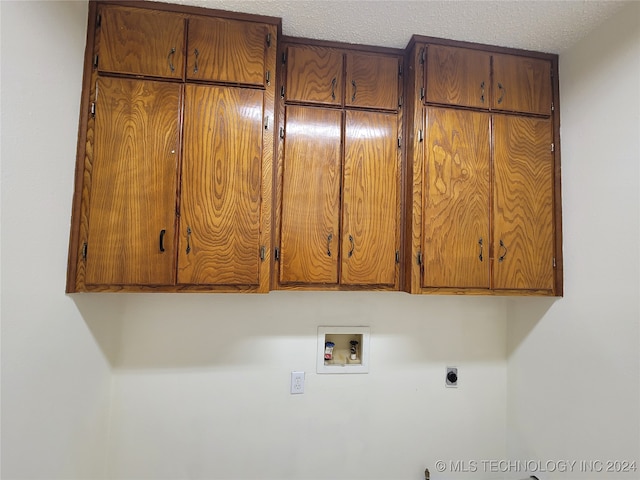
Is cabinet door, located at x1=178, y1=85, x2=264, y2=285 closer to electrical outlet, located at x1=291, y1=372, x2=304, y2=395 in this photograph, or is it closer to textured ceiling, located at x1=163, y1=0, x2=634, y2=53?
textured ceiling, located at x1=163, y1=0, x2=634, y2=53

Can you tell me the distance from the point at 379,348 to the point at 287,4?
1.59m

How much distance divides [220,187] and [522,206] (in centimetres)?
130

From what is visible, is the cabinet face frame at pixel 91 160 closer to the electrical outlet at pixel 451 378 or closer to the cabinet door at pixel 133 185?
the cabinet door at pixel 133 185

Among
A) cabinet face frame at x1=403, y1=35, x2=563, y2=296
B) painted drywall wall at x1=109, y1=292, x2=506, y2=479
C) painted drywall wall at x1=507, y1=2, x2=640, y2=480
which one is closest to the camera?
painted drywall wall at x1=507, y1=2, x2=640, y2=480

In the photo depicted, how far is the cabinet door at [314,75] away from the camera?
4.35 feet

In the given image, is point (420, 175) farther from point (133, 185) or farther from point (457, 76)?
point (133, 185)

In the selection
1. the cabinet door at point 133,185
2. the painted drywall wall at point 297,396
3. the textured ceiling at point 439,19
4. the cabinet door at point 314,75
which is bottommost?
the painted drywall wall at point 297,396

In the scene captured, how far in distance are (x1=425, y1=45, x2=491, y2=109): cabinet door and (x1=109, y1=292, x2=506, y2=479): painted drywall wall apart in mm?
974

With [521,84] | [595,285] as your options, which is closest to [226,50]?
[521,84]

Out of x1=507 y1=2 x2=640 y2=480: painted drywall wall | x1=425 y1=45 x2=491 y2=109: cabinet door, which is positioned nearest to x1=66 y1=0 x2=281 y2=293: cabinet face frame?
x1=425 y1=45 x2=491 y2=109: cabinet door

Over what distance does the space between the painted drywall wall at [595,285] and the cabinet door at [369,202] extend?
0.75 m

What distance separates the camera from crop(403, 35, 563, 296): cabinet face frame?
1.28 metres

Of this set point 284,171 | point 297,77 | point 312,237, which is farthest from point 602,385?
point 297,77

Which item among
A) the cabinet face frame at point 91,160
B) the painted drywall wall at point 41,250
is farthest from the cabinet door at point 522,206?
the painted drywall wall at point 41,250
